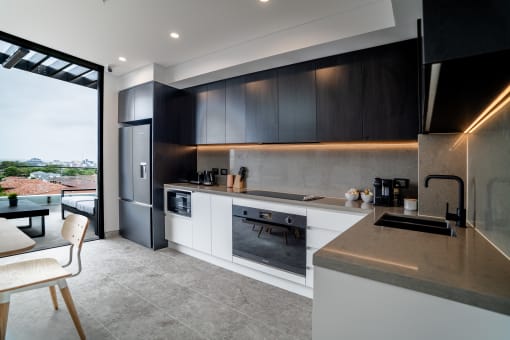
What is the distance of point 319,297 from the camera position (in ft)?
3.32

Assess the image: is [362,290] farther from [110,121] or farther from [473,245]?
[110,121]

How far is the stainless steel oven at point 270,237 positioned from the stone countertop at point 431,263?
1.20 m

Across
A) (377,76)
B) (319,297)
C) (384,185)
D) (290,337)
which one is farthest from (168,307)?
(377,76)

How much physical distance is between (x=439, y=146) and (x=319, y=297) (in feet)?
5.08

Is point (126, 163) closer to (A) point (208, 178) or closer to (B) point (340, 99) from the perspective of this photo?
(A) point (208, 178)

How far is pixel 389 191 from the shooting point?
7.55 feet

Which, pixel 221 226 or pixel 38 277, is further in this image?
pixel 221 226

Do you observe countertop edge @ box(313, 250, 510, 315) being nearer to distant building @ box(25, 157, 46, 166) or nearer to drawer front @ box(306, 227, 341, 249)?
drawer front @ box(306, 227, 341, 249)

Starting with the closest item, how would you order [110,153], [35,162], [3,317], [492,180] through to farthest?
[492,180] < [3,317] < [35,162] < [110,153]

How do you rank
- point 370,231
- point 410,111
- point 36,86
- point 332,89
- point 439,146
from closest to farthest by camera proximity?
1. point 370,231
2. point 439,146
3. point 410,111
4. point 332,89
5. point 36,86

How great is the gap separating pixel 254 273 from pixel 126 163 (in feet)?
Result: 9.04

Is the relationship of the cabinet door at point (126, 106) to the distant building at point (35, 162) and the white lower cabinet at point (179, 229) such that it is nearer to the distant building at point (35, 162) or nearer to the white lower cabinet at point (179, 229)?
the distant building at point (35, 162)

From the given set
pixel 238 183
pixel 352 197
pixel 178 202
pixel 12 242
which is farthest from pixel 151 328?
pixel 352 197

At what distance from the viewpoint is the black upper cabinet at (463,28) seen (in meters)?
0.51
